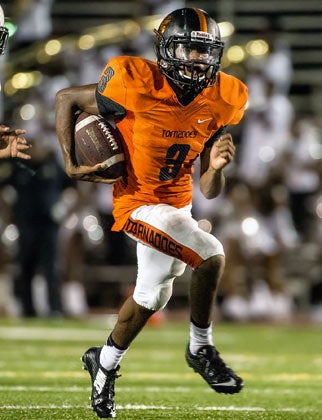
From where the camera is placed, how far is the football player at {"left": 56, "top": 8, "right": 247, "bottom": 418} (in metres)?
4.78

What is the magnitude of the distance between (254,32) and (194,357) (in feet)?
28.3

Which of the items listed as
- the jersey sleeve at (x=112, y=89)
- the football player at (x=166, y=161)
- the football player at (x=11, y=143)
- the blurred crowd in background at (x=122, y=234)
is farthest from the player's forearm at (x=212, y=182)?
the blurred crowd in background at (x=122, y=234)

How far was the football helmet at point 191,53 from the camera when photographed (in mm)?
4824

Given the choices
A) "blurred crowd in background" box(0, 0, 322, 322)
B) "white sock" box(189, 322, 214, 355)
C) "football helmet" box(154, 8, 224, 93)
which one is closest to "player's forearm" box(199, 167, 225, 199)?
"football helmet" box(154, 8, 224, 93)

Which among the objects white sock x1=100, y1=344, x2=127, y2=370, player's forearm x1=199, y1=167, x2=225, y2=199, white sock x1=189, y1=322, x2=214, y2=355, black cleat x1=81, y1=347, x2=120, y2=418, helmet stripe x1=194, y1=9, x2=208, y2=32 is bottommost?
black cleat x1=81, y1=347, x2=120, y2=418

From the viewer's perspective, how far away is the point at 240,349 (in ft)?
27.3

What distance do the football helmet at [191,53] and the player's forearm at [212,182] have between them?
1.25 feet

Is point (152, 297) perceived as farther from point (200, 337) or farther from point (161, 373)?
point (161, 373)

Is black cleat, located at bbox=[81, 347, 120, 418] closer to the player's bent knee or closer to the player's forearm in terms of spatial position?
the player's bent knee

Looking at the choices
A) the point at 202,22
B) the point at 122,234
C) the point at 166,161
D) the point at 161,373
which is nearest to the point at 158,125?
the point at 166,161

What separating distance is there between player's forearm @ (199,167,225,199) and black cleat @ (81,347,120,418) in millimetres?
878

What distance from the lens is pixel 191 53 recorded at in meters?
4.85

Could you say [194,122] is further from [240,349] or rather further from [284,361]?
[240,349]

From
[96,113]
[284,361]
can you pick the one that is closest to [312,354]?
[284,361]
